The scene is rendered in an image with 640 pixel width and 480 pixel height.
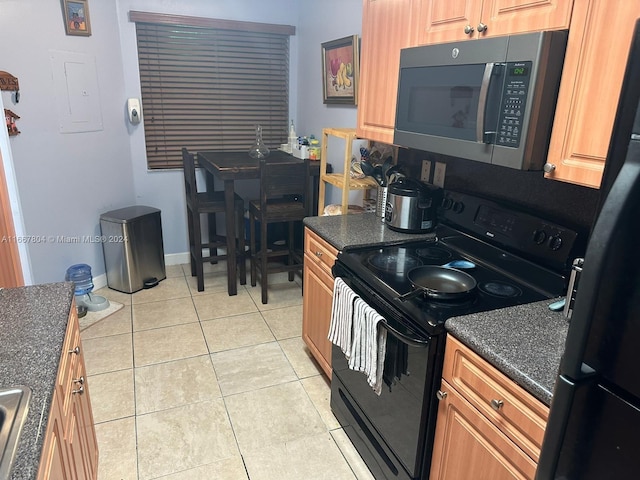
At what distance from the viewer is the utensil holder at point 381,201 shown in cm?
231

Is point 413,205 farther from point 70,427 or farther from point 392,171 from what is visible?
point 70,427

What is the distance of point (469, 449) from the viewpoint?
1.30 meters

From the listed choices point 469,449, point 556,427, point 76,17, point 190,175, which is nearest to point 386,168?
point 469,449

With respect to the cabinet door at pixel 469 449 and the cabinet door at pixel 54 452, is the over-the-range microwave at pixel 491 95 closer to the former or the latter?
the cabinet door at pixel 469 449

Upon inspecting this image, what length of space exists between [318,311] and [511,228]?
107 cm

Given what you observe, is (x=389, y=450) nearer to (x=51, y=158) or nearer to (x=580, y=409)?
(x=580, y=409)

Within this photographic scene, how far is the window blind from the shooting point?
3576 mm

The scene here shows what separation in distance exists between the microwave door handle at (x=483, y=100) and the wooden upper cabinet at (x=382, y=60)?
0.55 metres

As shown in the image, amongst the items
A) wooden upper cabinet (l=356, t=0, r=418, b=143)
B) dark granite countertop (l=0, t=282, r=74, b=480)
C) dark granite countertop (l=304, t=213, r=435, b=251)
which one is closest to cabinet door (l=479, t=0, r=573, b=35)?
wooden upper cabinet (l=356, t=0, r=418, b=143)

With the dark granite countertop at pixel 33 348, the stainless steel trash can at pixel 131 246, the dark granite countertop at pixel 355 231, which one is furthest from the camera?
the stainless steel trash can at pixel 131 246

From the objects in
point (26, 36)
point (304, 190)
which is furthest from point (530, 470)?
point (26, 36)

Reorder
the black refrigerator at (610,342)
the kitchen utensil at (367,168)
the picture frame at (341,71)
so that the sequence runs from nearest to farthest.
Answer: the black refrigerator at (610,342) → the kitchen utensil at (367,168) → the picture frame at (341,71)

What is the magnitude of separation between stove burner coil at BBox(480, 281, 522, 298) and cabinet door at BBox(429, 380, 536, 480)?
37 cm

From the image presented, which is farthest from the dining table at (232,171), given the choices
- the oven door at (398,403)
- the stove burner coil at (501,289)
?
the stove burner coil at (501,289)
